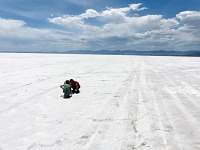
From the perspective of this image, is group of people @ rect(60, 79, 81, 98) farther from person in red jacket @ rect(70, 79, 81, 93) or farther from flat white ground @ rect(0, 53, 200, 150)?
flat white ground @ rect(0, 53, 200, 150)

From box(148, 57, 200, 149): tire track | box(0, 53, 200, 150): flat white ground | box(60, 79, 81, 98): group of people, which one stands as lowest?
box(0, 53, 200, 150): flat white ground

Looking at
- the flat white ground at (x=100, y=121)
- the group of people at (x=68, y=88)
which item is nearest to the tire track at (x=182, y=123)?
the flat white ground at (x=100, y=121)

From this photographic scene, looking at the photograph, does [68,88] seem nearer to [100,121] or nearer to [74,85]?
[74,85]

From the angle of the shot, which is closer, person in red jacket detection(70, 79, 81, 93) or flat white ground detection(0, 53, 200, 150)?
flat white ground detection(0, 53, 200, 150)

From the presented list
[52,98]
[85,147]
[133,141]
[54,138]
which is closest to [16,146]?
[54,138]

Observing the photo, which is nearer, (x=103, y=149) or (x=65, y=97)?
(x=103, y=149)

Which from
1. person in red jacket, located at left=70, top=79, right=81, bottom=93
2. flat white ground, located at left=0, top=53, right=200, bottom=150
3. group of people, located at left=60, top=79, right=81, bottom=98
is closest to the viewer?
flat white ground, located at left=0, top=53, right=200, bottom=150

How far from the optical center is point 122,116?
21.8ft

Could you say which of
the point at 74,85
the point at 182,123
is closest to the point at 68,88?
the point at 74,85

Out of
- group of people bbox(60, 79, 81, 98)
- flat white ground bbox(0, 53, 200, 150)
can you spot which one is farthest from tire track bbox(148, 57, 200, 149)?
group of people bbox(60, 79, 81, 98)

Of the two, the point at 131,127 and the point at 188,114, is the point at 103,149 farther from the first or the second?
the point at 188,114

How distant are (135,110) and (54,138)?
3220mm

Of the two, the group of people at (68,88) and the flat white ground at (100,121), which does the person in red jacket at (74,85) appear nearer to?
the group of people at (68,88)

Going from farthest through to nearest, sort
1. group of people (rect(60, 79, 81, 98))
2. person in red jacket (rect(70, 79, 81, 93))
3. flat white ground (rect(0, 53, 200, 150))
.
→ person in red jacket (rect(70, 79, 81, 93))
group of people (rect(60, 79, 81, 98))
flat white ground (rect(0, 53, 200, 150))
